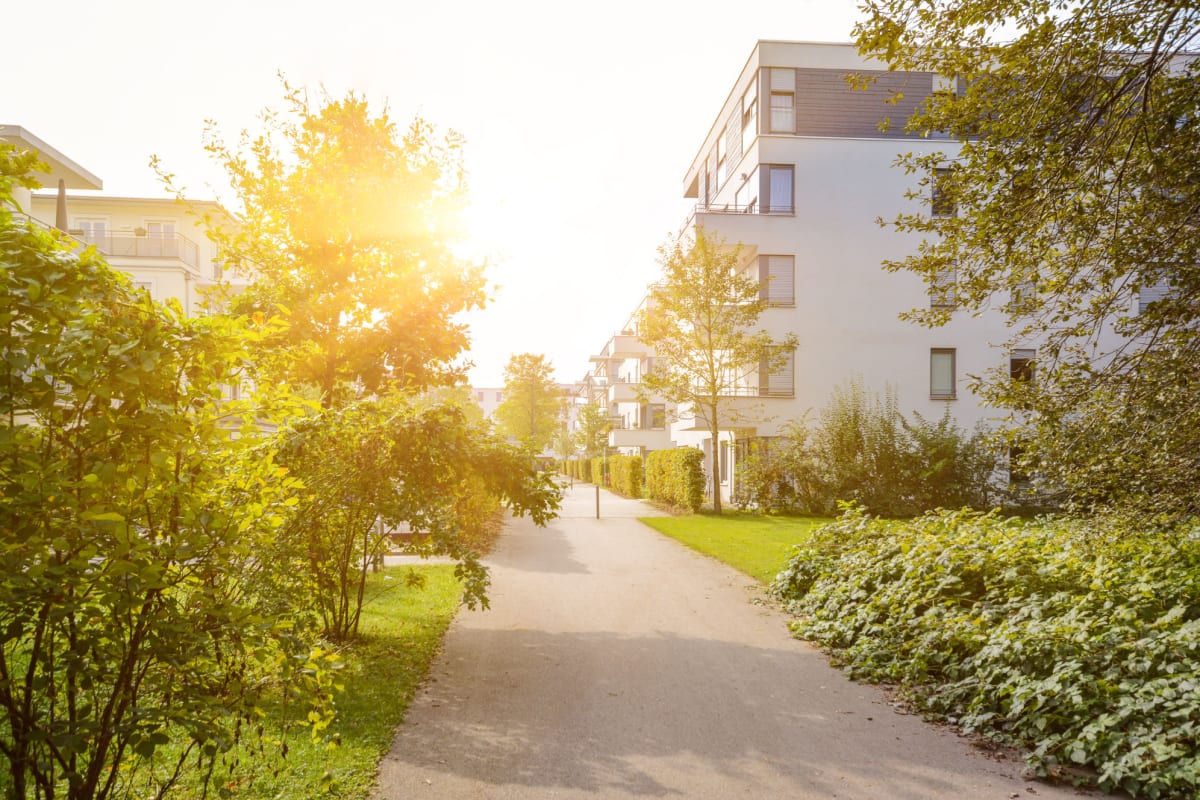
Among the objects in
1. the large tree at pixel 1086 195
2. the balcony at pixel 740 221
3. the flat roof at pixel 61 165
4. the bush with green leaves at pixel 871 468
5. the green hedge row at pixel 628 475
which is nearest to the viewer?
the large tree at pixel 1086 195

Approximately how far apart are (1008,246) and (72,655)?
700 centimetres

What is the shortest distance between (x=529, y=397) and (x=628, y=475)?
21.7 metres

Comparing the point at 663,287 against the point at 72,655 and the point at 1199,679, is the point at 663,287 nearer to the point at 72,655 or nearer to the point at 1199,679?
the point at 1199,679

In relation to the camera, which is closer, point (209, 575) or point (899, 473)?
point (209, 575)

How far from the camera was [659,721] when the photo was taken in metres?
6.05

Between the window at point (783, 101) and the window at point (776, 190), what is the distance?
1.37 meters

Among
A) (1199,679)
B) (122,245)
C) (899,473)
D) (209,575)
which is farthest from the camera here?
(122,245)

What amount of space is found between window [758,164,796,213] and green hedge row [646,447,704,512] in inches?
352

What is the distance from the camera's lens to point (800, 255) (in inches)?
1104

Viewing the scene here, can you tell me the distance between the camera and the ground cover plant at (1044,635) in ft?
16.1

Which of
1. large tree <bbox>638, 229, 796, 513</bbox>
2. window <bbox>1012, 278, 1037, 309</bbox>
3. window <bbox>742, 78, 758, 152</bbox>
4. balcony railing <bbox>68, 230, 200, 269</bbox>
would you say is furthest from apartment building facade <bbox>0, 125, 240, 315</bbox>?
window <bbox>1012, 278, 1037, 309</bbox>

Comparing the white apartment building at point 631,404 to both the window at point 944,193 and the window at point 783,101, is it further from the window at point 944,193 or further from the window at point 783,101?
the window at point 944,193

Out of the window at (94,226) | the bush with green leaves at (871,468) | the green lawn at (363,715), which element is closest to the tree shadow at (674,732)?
the green lawn at (363,715)

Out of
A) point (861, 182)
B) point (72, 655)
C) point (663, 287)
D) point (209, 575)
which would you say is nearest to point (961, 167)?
point (209, 575)
